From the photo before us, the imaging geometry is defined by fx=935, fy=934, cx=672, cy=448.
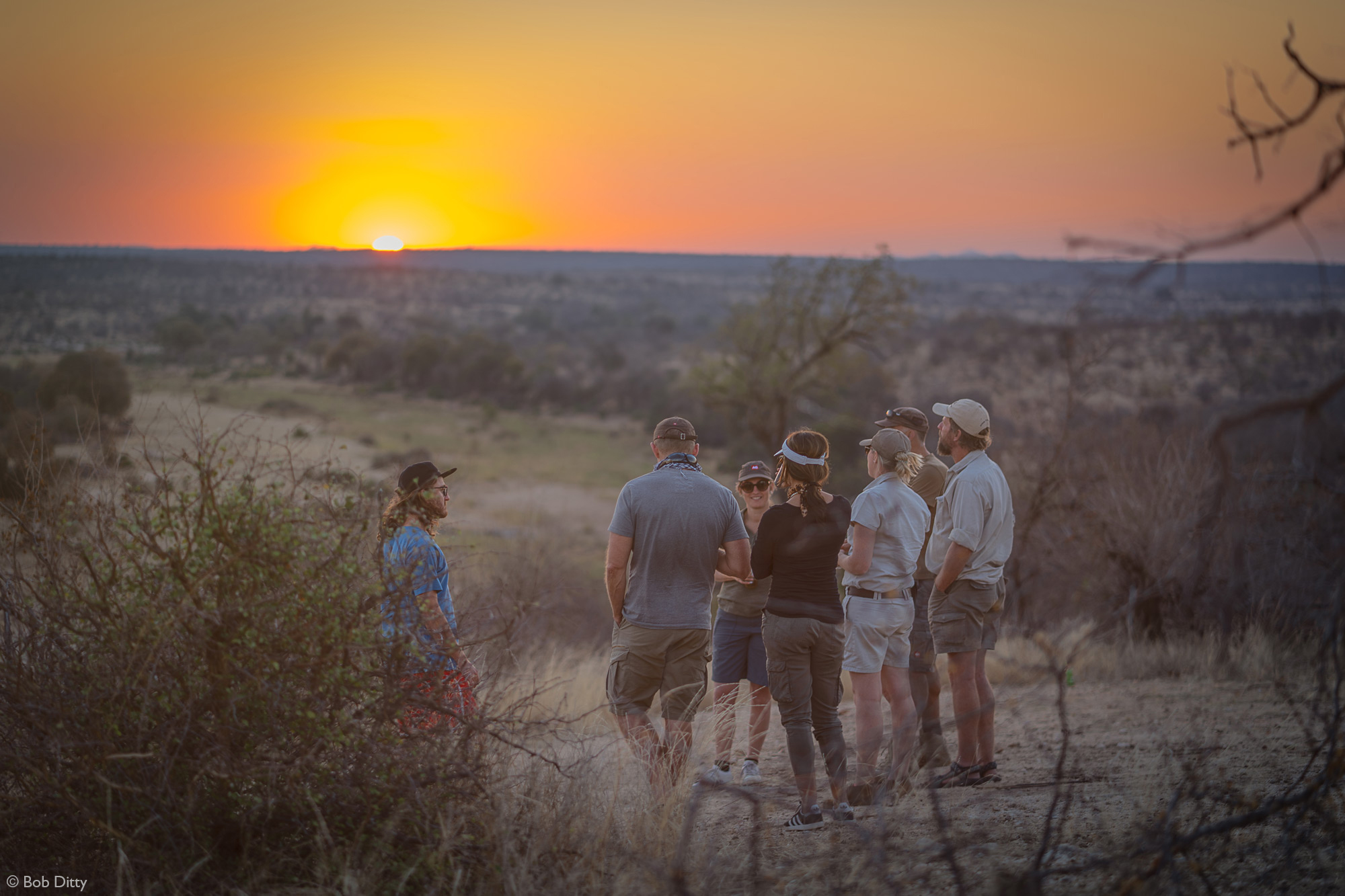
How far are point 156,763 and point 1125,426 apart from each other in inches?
502

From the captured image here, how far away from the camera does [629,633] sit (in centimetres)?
441

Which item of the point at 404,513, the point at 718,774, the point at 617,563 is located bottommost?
the point at 718,774

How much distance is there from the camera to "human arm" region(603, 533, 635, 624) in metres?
4.34

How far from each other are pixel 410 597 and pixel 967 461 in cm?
279

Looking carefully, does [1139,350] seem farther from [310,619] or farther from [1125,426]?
[310,619]

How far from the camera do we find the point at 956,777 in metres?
4.76

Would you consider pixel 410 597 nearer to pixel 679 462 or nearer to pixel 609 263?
pixel 679 462

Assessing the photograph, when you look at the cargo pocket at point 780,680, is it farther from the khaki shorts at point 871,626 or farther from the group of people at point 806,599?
Result: the khaki shorts at point 871,626

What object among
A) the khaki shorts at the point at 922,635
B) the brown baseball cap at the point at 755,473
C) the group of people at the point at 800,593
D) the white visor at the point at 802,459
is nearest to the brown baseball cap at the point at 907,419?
the group of people at the point at 800,593

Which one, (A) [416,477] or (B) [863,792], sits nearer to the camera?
(A) [416,477]

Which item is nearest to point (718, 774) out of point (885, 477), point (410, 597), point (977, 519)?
point (885, 477)

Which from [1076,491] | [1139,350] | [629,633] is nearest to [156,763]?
[629,633]

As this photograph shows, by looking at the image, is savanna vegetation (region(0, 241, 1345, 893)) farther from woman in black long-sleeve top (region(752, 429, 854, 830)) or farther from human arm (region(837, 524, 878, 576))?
human arm (region(837, 524, 878, 576))

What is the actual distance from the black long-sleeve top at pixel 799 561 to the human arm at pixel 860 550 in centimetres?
18
